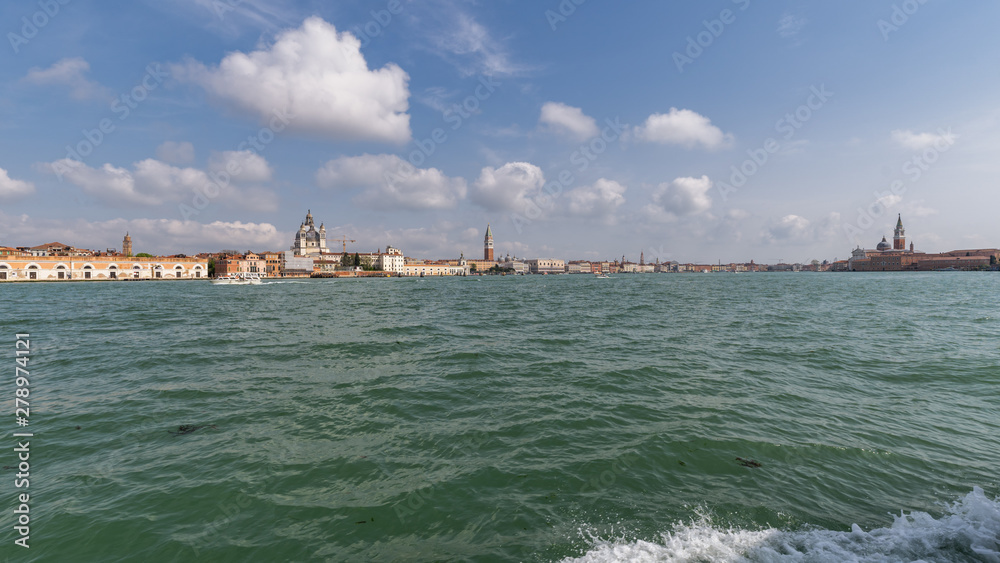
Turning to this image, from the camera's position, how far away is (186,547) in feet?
13.0

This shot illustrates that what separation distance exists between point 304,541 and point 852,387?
11.5 m

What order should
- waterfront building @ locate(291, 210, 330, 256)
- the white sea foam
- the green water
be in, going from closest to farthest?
the white sea foam
the green water
waterfront building @ locate(291, 210, 330, 256)

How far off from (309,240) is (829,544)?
190390 millimetres

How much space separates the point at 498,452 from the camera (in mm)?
5961

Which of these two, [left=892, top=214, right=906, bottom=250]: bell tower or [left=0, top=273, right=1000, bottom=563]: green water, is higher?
[left=892, top=214, right=906, bottom=250]: bell tower

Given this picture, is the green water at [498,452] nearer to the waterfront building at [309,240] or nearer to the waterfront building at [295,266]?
the waterfront building at [295,266]

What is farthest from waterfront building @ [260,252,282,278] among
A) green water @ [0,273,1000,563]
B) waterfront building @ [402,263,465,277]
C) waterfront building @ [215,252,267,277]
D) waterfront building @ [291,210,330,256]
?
green water @ [0,273,1000,563]

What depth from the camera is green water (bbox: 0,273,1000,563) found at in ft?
13.4

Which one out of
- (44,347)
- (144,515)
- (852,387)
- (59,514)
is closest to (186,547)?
(144,515)

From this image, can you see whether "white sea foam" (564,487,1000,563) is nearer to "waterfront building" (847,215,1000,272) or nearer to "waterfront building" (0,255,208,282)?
"waterfront building" (0,255,208,282)

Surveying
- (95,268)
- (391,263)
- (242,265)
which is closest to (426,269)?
(391,263)

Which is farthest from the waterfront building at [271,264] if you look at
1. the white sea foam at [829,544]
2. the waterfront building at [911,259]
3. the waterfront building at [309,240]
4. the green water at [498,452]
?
the waterfront building at [911,259]

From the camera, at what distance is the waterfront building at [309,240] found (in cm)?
16688

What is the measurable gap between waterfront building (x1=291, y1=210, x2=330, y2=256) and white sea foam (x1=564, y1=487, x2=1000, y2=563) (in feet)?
595
